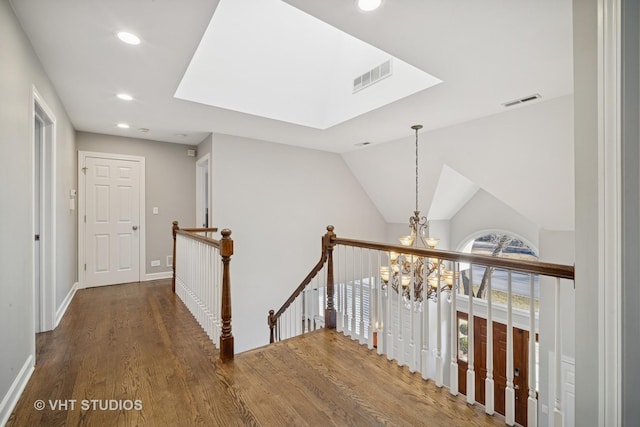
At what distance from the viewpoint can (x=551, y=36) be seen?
2.01 metres

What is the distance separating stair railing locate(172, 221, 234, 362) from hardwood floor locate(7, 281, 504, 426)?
0.55 feet

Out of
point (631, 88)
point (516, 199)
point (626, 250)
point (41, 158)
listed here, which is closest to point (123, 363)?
point (41, 158)

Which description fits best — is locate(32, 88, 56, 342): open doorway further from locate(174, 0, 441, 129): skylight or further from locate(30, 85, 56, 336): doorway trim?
locate(174, 0, 441, 129): skylight

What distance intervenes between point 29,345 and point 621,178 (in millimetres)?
3517

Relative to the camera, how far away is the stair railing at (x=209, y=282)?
7.91ft

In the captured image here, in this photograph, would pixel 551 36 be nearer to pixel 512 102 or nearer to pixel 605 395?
pixel 512 102

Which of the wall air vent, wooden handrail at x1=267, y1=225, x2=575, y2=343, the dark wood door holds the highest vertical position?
the wall air vent

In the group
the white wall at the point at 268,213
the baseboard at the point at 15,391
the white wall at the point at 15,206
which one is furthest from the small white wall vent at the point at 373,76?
the baseboard at the point at 15,391

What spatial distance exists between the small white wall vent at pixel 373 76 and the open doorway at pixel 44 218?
3163mm

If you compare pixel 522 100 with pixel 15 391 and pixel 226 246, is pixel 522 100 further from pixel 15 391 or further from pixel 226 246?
pixel 15 391

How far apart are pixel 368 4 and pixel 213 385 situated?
2602mm

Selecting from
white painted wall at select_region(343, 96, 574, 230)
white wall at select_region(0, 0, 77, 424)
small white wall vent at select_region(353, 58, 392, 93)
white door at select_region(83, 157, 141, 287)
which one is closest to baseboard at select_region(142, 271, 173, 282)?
white door at select_region(83, 157, 141, 287)

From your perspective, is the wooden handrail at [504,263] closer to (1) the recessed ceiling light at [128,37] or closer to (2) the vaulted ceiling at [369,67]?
(2) the vaulted ceiling at [369,67]

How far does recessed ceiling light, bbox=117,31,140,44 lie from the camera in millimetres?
2104
